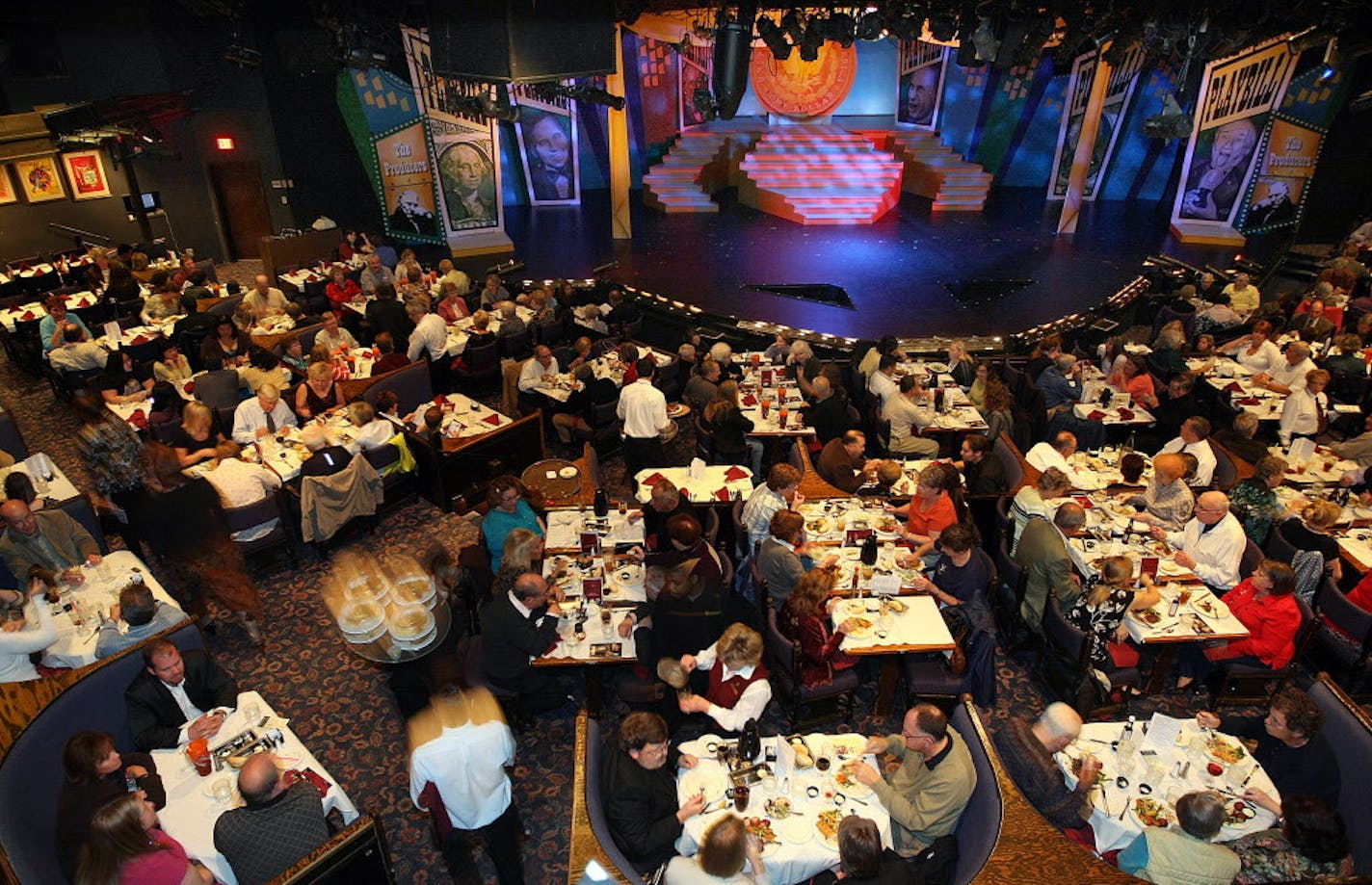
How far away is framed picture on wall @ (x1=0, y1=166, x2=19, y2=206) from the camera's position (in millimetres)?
13812

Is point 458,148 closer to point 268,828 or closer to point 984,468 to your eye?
point 984,468

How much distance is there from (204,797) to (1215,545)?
6464 millimetres

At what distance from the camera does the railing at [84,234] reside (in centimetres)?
1452

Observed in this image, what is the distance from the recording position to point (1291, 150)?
1450 centimetres

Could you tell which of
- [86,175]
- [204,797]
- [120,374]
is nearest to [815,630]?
[204,797]

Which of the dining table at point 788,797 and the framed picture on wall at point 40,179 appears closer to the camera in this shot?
the dining table at point 788,797

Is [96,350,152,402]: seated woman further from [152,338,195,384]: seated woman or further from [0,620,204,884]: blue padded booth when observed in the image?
[0,620,204,884]: blue padded booth

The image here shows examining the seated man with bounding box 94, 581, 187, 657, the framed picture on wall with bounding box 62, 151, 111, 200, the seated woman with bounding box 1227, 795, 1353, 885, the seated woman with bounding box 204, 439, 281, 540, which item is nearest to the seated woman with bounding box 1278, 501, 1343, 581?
the seated woman with bounding box 1227, 795, 1353, 885

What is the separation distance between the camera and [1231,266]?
45.7 feet

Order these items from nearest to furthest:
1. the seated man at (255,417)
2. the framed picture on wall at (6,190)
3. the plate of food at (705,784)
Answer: the plate of food at (705,784)
the seated man at (255,417)
the framed picture on wall at (6,190)

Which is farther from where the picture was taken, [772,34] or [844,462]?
[772,34]

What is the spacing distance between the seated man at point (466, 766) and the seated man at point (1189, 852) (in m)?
3.03

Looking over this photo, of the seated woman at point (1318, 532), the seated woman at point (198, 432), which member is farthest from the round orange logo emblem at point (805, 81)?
the seated woman at point (1318, 532)

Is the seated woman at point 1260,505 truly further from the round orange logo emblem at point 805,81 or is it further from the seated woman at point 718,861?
the round orange logo emblem at point 805,81
